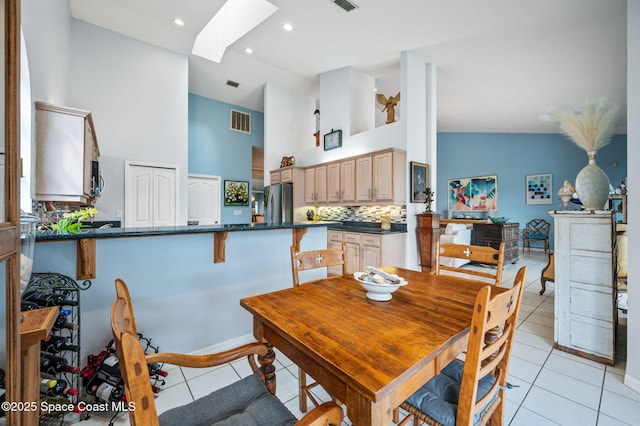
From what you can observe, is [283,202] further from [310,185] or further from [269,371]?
[269,371]

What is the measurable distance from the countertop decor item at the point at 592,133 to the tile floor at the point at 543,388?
4.25 feet

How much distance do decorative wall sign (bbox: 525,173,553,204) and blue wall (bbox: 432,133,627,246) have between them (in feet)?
0.30

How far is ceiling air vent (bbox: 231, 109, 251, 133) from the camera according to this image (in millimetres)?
6828

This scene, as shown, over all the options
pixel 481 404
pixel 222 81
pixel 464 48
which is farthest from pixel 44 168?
pixel 464 48

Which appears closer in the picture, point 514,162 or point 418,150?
point 418,150

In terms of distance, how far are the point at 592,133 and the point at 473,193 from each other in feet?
22.0

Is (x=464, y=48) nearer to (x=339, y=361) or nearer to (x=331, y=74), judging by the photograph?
(x=331, y=74)

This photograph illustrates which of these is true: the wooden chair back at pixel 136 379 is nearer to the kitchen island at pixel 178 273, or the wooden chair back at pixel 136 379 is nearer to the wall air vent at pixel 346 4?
the kitchen island at pixel 178 273

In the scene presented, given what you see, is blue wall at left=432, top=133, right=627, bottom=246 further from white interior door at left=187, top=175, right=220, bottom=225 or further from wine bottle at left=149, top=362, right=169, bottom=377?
wine bottle at left=149, top=362, right=169, bottom=377

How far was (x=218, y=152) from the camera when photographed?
654 centimetres

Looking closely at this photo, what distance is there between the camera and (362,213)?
536cm

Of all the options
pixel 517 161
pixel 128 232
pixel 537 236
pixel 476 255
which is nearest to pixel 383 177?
pixel 476 255

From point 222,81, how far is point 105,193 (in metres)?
3.25

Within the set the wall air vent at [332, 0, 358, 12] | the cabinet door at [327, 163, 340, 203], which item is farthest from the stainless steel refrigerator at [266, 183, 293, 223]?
the wall air vent at [332, 0, 358, 12]
